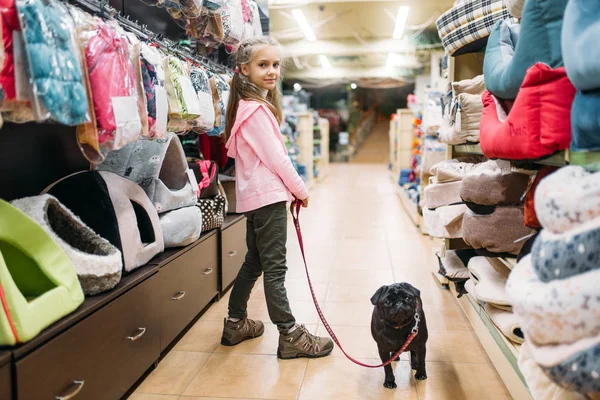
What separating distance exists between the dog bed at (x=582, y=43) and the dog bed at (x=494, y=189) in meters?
1.12

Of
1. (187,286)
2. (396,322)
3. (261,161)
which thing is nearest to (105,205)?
(261,161)

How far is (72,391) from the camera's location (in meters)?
1.52

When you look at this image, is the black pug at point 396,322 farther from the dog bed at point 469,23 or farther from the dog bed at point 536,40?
the dog bed at point 469,23

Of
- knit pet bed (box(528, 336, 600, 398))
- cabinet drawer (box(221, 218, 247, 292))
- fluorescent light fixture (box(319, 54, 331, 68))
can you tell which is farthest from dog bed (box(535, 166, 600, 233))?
fluorescent light fixture (box(319, 54, 331, 68))

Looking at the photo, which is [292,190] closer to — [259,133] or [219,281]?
[259,133]

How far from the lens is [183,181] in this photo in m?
2.65

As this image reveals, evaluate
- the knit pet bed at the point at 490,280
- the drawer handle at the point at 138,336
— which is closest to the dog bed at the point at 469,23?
the knit pet bed at the point at 490,280

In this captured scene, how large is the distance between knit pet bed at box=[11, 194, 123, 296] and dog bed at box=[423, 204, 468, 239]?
1.71 meters

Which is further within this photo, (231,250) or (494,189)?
(231,250)

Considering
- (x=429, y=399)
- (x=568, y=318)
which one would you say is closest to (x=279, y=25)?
(x=429, y=399)

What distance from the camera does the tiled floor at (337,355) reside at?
6.74ft

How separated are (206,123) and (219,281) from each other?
105 centimetres

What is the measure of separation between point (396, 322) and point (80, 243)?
1199mm

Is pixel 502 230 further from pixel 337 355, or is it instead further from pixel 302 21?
pixel 302 21
